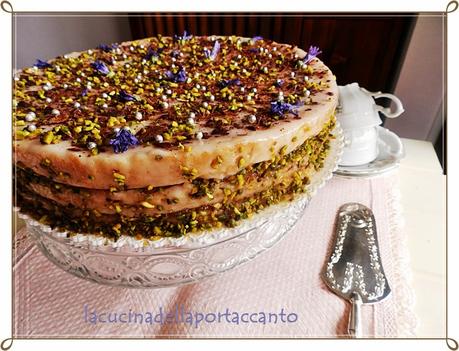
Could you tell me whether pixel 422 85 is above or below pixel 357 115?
above

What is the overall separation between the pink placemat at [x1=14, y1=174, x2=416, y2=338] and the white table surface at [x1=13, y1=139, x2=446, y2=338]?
5cm

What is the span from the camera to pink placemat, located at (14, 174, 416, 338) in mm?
873

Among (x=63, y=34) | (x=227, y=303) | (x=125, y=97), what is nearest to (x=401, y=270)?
(x=227, y=303)

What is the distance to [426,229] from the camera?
115cm

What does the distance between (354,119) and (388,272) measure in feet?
1.75

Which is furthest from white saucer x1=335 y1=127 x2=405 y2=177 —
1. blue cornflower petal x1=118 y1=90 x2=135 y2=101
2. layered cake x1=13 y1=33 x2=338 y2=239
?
blue cornflower petal x1=118 y1=90 x2=135 y2=101

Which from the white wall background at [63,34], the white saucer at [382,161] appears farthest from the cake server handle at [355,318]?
the white wall background at [63,34]

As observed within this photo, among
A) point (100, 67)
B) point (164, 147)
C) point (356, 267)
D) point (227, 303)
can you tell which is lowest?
point (227, 303)

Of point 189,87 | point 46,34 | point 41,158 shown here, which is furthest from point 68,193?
point 46,34

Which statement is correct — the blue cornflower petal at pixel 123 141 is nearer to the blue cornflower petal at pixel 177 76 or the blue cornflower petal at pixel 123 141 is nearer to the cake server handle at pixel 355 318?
the blue cornflower petal at pixel 177 76

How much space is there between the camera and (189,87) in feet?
3.53

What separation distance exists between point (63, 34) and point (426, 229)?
228 cm

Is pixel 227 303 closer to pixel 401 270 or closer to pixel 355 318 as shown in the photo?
pixel 355 318

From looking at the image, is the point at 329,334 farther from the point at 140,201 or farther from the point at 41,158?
the point at 41,158
